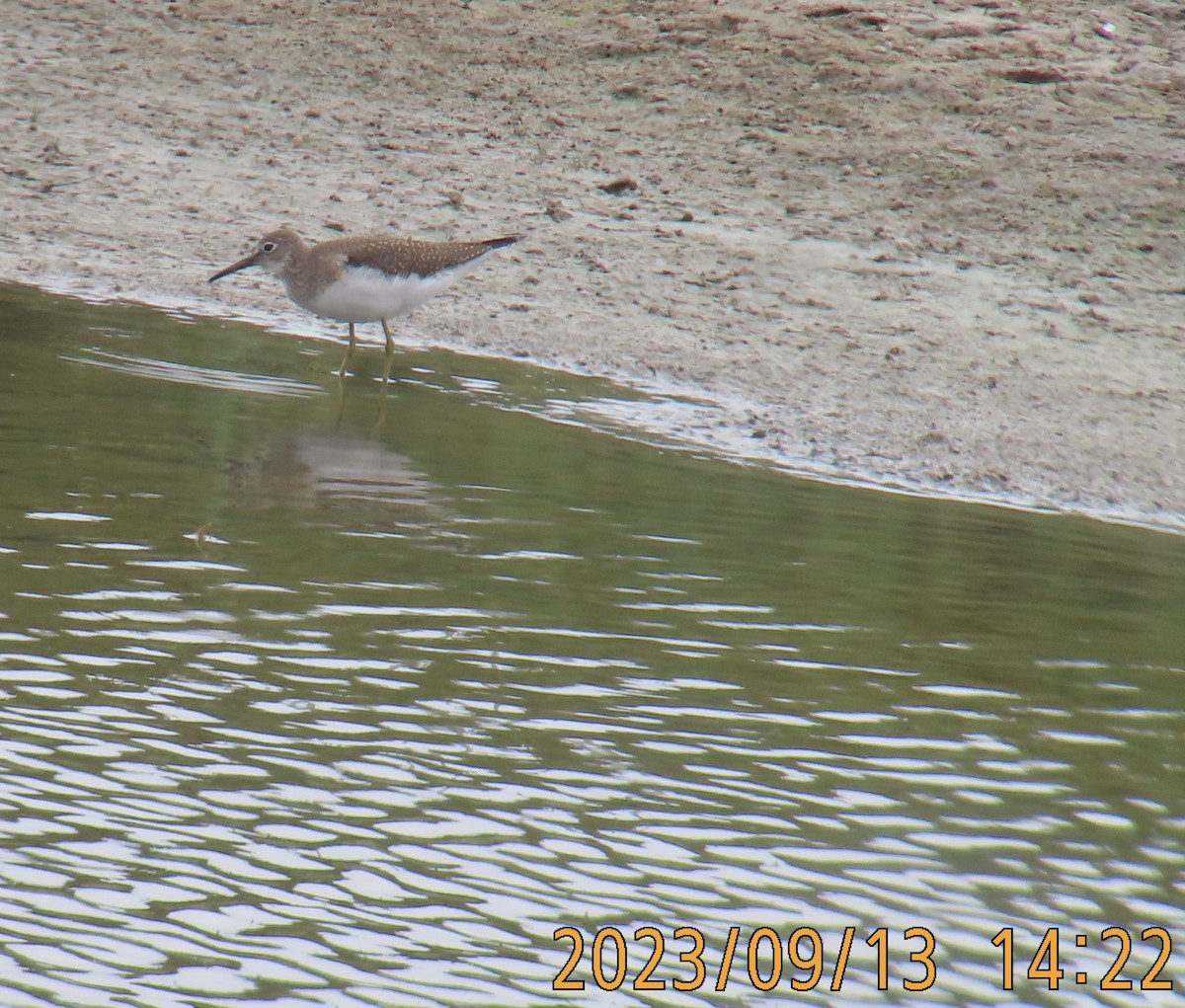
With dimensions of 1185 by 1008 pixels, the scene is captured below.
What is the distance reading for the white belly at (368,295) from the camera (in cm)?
1184

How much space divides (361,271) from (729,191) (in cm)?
411

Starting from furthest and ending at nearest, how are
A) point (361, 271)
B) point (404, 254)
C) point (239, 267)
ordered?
point (239, 267)
point (404, 254)
point (361, 271)

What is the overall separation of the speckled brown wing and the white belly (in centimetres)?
5

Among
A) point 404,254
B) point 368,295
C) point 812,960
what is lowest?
point 812,960

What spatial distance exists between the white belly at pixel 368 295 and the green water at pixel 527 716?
1.73 meters

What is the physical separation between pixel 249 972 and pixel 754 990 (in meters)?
1.21

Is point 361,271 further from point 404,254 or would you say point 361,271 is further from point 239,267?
point 239,267

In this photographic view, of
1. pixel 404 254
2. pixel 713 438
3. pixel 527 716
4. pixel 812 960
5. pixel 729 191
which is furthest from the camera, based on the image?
pixel 729 191

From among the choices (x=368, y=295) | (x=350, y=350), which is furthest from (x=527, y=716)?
(x=350, y=350)

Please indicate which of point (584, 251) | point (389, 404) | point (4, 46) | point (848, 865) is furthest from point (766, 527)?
point (4, 46)

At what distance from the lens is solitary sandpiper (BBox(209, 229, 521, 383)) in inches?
467

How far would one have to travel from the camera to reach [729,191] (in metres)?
15.0

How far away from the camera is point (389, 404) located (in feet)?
35.5

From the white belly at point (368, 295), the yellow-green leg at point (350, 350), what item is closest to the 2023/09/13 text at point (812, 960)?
the yellow-green leg at point (350, 350)
